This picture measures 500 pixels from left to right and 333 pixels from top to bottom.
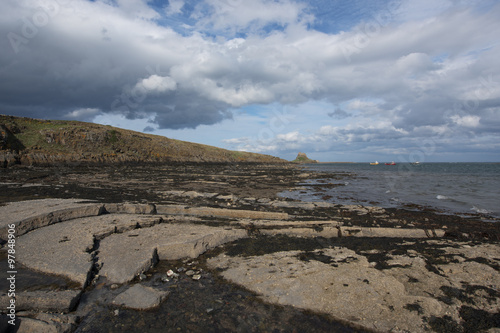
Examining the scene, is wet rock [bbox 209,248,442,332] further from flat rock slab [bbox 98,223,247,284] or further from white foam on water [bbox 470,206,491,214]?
white foam on water [bbox 470,206,491,214]

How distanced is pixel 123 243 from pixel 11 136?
4326cm

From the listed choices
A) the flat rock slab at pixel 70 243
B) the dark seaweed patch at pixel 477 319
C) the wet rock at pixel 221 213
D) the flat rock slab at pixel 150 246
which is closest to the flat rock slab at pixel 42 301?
the flat rock slab at pixel 70 243

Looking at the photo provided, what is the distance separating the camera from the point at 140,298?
12.3 ft

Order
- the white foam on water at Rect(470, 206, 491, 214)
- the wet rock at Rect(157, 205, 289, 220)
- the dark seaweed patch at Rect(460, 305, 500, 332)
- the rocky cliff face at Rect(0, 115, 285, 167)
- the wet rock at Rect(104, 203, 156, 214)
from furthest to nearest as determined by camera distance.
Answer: the rocky cliff face at Rect(0, 115, 285, 167) < the white foam on water at Rect(470, 206, 491, 214) < the wet rock at Rect(157, 205, 289, 220) < the wet rock at Rect(104, 203, 156, 214) < the dark seaweed patch at Rect(460, 305, 500, 332)

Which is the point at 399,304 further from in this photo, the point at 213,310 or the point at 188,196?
the point at 188,196

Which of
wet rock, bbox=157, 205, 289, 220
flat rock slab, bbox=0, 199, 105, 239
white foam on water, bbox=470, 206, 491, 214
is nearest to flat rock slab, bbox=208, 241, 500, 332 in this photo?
wet rock, bbox=157, 205, 289, 220

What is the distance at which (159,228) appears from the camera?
268 inches

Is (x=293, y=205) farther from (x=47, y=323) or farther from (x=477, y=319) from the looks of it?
(x=47, y=323)

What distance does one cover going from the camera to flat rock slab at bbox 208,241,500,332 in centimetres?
339

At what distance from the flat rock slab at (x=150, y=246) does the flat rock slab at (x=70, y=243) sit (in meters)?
0.28

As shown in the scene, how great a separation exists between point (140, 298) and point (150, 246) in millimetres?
1759

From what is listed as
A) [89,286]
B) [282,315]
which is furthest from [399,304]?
[89,286]

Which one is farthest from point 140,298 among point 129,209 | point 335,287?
point 129,209

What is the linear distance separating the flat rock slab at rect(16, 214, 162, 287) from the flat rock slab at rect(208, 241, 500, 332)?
2.44m
